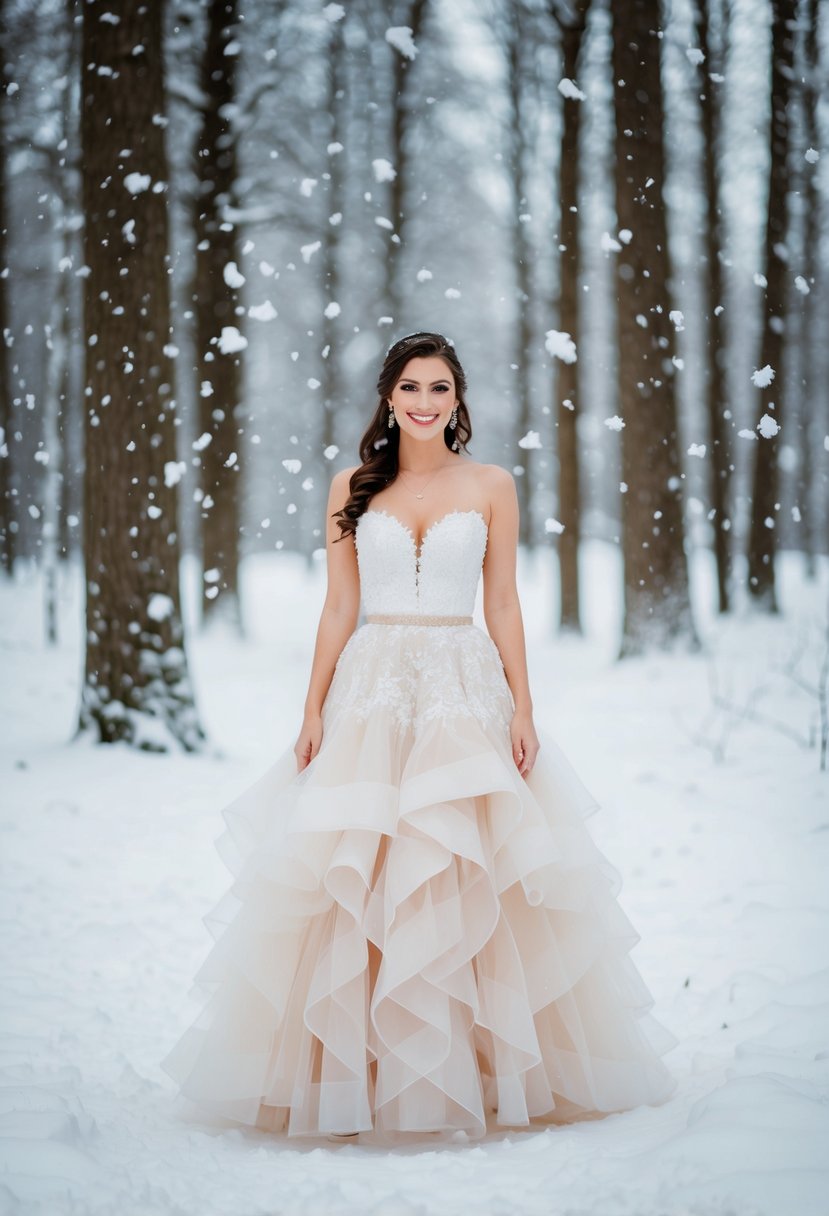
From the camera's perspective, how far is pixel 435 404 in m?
3.56

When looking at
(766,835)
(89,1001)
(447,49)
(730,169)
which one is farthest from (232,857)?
(730,169)

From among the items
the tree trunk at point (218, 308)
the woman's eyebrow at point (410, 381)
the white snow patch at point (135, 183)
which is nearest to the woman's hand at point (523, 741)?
the woman's eyebrow at point (410, 381)

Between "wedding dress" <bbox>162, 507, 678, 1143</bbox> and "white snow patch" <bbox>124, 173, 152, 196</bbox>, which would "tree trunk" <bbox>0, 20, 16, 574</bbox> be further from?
"wedding dress" <bbox>162, 507, 678, 1143</bbox>

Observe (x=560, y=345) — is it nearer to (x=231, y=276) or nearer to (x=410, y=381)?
(x=231, y=276)

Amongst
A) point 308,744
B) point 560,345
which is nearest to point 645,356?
point 560,345

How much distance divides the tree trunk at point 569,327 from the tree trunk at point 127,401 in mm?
3647

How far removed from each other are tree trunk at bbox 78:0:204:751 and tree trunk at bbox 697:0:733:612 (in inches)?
216

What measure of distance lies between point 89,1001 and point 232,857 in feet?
5.09

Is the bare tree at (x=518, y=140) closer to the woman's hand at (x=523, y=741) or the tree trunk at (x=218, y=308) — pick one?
the tree trunk at (x=218, y=308)

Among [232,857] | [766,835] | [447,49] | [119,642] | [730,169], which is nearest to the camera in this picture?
[232,857]

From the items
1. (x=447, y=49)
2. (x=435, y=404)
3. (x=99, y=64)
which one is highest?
(x=447, y=49)

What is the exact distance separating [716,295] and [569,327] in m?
2.05

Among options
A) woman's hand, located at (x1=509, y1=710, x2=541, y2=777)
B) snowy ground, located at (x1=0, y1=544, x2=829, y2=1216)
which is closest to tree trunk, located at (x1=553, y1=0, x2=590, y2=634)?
snowy ground, located at (x1=0, y1=544, x2=829, y2=1216)

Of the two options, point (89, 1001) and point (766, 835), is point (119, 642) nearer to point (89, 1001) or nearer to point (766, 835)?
point (89, 1001)
